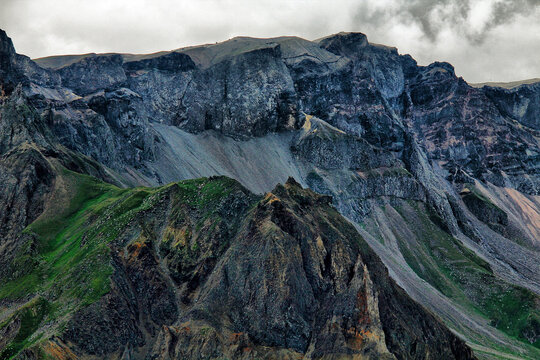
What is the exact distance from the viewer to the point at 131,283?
58.2 metres

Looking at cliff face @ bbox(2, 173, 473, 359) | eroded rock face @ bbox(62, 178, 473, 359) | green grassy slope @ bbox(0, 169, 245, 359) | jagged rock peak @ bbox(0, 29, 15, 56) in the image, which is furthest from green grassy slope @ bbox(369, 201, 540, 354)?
jagged rock peak @ bbox(0, 29, 15, 56)

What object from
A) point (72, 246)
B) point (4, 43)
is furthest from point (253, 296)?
point (4, 43)

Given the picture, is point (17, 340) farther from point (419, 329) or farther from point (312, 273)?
point (419, 329)

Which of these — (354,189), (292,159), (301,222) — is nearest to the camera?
(301,222)

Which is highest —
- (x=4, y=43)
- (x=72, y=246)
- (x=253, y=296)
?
(x=4, y=43)

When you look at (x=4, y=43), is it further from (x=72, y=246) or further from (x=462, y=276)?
(x=462, y=276)

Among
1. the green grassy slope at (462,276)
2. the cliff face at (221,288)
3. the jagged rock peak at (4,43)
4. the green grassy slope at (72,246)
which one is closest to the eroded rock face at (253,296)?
the cliff face at (221,288)

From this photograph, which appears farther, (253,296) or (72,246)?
(72,246)

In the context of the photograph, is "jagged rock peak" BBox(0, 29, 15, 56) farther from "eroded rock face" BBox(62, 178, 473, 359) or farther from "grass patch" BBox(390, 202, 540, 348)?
"grass patch" BBox(390, 202, 540, 348)

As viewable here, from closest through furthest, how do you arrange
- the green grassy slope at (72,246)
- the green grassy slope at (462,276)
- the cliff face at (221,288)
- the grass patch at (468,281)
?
the cliff face at (221,288) → the green grassy slope at (72,246) → the grass patch at (468,281) → the green grassy slope at (462,276)

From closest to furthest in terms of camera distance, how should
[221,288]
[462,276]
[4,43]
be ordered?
[221,288] → [4,43] → [462,276]

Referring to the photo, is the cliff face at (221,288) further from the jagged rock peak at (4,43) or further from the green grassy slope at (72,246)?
the jagged rock peak at (4,43)

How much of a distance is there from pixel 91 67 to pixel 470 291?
15721 cm

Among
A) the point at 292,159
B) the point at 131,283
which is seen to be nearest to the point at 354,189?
the point at 292,159
